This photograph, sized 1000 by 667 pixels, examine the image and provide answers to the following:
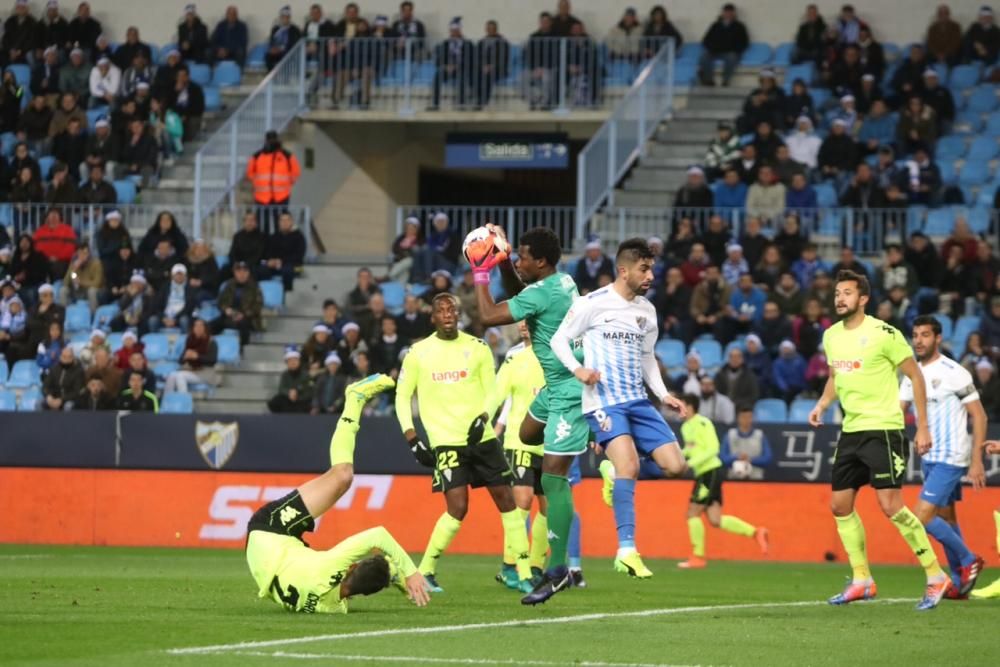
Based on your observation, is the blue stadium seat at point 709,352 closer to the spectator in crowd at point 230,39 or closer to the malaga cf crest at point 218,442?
the malaga cf crest at point 218,442

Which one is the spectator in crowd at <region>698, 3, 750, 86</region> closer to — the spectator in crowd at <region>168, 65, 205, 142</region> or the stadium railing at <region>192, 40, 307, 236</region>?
the stadium railing at <region>192, 40, 307, 236</region>

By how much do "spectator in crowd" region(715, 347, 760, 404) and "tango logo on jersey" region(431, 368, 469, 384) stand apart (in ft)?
30.9

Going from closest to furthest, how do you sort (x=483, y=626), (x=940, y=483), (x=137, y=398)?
(x=483, y=626), (x=940, y=483), (x=137, y=398)

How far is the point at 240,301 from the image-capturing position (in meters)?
27.8

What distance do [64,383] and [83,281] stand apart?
3.63 metres

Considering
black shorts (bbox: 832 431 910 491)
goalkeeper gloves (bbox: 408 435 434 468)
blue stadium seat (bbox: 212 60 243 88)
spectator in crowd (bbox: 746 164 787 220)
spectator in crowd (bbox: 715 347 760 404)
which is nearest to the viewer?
black shorts (bbox: 832 431 910 491)

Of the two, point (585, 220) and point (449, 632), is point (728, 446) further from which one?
point (449, 632)

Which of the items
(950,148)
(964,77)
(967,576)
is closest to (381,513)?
(967,576)

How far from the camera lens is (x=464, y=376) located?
14555 mm

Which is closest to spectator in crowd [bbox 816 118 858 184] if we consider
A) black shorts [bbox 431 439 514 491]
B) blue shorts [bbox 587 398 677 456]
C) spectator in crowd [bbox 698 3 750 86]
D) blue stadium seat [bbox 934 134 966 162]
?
blue stadium seat [bbox 934 134 966 162]

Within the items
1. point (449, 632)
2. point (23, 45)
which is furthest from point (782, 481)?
point (23, 45)

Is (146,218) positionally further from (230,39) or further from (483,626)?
(483,626)

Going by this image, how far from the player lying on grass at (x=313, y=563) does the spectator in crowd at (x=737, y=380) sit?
1216cm

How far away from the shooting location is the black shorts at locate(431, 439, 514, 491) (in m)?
14.1
